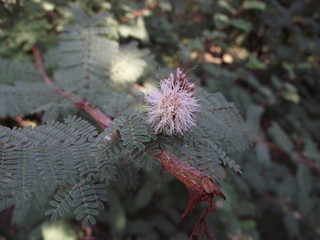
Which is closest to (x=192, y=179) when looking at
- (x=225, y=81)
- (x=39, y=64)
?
(x=39, y=64)

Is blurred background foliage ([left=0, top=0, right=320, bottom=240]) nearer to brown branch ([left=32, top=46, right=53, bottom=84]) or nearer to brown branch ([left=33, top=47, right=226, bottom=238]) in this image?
brown branch ([left=32, top=46, right=53, bottom=84])

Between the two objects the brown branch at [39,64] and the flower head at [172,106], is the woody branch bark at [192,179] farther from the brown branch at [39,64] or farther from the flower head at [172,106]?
the brown branch at [39,64]

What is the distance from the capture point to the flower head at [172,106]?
71 centimetres

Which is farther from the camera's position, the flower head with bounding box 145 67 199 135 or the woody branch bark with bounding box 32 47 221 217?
the flower head with bounding box 145 67 199 135

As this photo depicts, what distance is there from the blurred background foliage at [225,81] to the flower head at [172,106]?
0.62 metres

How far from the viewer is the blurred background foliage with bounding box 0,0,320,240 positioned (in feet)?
5.57

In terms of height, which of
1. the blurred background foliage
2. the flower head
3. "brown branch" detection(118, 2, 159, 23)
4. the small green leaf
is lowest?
the blurred background foliage

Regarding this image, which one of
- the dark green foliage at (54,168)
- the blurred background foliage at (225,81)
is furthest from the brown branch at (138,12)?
the dark green foliage at (54,168)

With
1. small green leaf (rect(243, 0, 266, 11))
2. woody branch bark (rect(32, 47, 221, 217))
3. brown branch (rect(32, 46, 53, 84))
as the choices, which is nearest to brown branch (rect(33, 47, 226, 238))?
woody branch bark (rect(32, 47, 221, 217))

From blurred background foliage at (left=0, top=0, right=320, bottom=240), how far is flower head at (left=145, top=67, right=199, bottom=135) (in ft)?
2.04

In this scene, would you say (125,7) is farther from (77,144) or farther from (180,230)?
(180,230)

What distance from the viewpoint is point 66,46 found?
1.41 meters

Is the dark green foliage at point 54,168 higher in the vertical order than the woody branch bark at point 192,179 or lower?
lower

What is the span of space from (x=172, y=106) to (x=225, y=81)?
5.29ft
